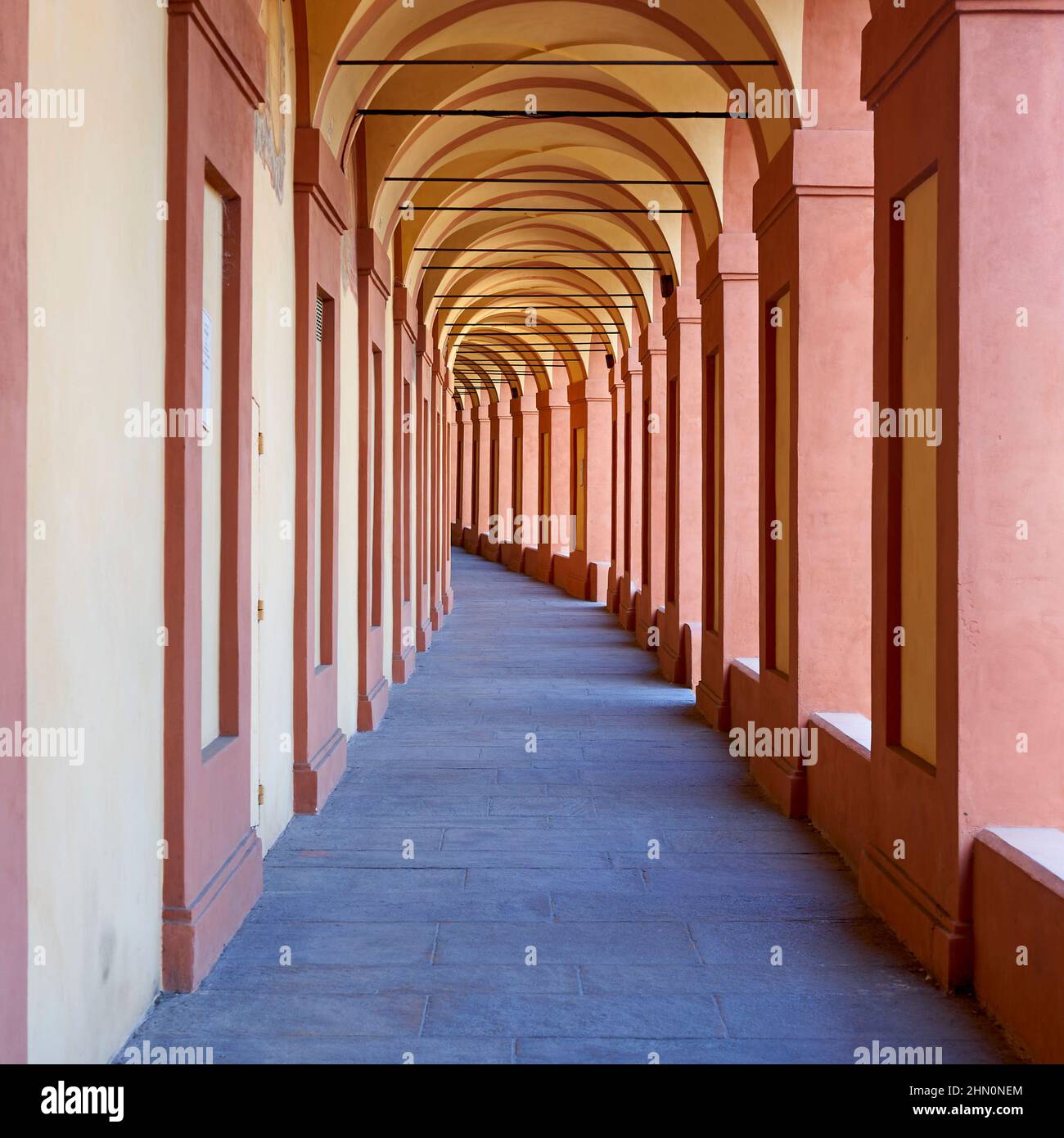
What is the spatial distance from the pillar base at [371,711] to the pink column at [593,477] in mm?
14278

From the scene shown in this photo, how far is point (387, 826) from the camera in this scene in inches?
300

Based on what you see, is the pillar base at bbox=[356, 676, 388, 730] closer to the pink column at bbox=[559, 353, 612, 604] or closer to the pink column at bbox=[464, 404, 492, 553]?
the pink column at bbox=[559, 353, 612, 604]

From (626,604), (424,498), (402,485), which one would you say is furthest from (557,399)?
(402,485)

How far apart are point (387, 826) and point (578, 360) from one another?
2058 cm

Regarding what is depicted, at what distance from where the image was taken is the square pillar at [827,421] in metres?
7.90

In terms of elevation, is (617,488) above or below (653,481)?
above

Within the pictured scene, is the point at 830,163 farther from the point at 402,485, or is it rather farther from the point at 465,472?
the point at 465,472

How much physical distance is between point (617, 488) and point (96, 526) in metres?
19.8

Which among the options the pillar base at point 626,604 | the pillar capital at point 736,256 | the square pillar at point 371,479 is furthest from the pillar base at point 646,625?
the pillar capital at point 736,256

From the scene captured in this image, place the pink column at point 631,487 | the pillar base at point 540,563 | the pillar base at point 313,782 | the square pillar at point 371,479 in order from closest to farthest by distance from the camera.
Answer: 1. the pillar base at point 313,782
2. the square pillar at point 371,479
3. the pink column at point 631,487
4. the pillar base at point 540,563

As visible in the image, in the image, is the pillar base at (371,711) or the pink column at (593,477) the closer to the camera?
the pillar base at (371,711)

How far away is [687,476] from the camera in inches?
554

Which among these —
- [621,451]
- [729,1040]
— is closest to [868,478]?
[729,1040]

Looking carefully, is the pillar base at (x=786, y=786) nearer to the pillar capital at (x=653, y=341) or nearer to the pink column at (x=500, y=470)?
the pillar capital at (x=653, y=341)
